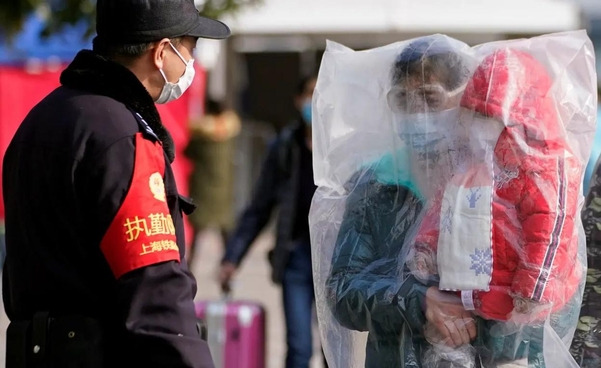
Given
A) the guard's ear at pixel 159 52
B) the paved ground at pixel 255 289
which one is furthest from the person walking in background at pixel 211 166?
the guard's ear at pixel 159 52

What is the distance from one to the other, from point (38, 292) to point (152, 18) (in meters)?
0.70

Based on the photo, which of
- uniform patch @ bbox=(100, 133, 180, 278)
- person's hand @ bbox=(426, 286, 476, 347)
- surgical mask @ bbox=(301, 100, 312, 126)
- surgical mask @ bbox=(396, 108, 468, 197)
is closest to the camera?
uniform patch @ bbox=(100, 133, 180, 278)

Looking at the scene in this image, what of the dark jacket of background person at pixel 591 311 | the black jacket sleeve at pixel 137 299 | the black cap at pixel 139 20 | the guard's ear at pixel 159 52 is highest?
the black cap at pixel 139 20

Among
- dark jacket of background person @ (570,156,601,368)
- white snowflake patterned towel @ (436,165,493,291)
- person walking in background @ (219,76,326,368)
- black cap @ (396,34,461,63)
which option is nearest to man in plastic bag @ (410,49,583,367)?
white snowflake patterned towel @ (436,165,493,291)

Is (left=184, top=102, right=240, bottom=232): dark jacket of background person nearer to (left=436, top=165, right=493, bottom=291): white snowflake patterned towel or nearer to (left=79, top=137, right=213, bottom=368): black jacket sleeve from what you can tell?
(left=436, top=165, right=493, bottom=291): white snowflake patterned towel

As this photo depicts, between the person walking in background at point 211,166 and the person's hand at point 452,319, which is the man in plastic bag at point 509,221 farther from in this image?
the person walking in background at point 211,166

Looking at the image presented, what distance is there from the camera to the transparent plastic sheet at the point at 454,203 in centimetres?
281

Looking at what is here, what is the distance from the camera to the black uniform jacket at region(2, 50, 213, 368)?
8.32ft

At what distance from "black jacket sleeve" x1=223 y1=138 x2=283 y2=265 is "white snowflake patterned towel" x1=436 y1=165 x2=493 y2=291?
9.52 feet

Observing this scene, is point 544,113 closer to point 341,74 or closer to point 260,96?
point 341,74

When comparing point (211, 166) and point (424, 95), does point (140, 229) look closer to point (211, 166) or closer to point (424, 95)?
point (424, 95)

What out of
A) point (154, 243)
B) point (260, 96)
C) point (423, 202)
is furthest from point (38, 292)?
point (260, 96)

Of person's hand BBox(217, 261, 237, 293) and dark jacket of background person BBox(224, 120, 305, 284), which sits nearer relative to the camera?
dark jacket of background person BBox(224, 120, 305, 284)

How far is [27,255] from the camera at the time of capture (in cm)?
266
